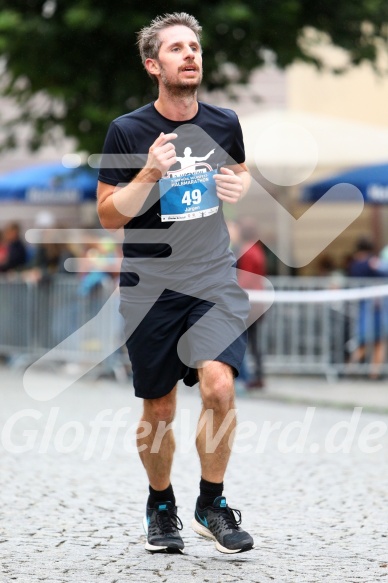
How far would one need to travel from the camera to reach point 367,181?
53.3ft

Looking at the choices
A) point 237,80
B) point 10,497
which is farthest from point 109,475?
point 237,80

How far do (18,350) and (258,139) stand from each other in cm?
403

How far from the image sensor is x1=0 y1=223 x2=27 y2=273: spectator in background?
18.0 metres

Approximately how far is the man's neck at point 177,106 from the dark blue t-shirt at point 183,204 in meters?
0.02

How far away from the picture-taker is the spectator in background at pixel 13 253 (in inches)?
709

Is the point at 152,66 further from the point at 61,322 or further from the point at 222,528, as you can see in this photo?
the point at 61,322

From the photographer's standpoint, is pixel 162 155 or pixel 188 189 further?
pixel 188 189

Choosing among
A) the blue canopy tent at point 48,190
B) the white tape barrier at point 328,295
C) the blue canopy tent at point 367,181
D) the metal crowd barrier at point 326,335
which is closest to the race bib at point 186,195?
the white tape barrier at point 328,295

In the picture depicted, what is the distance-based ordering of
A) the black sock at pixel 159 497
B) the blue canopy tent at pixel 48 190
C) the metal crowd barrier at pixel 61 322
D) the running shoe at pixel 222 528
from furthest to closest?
the blue canopy tent at pixel 48 190
the metal crowd barrier at pixel 61 322
the black sock at pixel 159 497
the running shoe at pixel 222 528

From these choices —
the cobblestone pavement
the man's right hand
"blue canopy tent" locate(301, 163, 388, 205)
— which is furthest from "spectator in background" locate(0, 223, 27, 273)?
the man's right hand

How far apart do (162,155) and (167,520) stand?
1460 millimetres

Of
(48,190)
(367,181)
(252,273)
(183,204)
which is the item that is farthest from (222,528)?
(48,190)

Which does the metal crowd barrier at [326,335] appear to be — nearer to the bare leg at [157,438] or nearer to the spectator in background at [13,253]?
the spectator in background at [13,253]

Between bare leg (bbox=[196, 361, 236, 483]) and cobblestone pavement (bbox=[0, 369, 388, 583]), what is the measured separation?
409 millimetres
